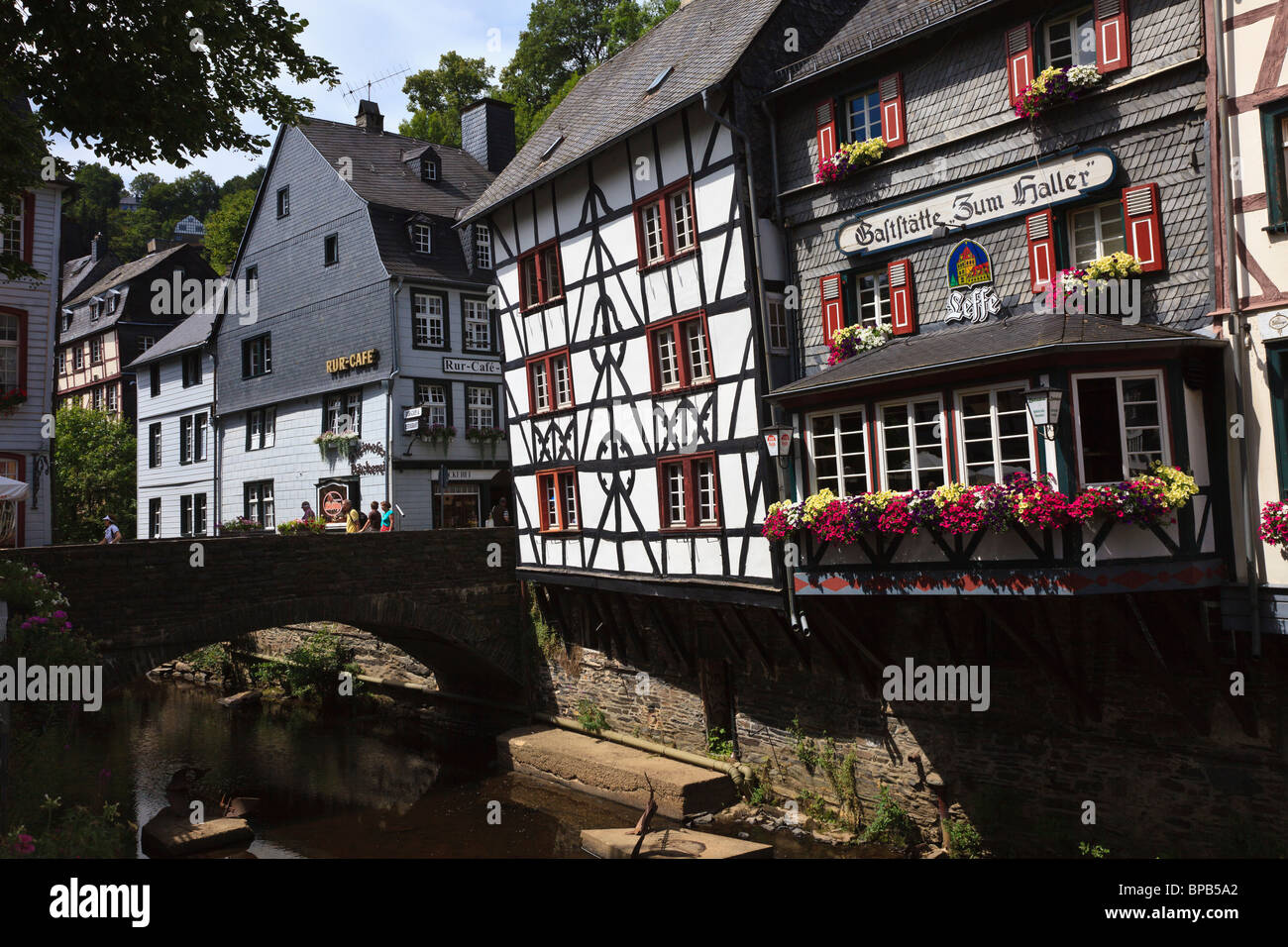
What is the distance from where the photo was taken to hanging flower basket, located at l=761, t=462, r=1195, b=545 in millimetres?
11469

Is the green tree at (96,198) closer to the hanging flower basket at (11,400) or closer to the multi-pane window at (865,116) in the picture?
the hanging flower basket at (11,400)

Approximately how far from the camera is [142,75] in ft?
34.4

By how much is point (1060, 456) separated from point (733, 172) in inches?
292

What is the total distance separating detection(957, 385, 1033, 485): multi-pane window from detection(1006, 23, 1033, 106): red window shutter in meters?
3.99

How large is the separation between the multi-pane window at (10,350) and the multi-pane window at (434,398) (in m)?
9.44

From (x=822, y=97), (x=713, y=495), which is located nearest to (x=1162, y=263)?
(x=822, y=97)

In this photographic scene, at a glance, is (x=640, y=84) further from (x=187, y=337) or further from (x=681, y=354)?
(x=187, y=337)

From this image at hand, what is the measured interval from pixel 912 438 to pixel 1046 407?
1885 mm

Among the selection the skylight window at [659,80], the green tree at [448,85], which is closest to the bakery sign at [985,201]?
the skylight window at [659,80]

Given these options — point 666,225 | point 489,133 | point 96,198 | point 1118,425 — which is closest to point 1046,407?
point 1118,425

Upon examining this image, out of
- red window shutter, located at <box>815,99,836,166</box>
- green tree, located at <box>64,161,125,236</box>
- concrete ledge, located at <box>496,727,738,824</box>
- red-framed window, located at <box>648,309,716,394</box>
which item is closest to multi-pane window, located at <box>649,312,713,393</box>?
red-framed window, located at <box>648,309,716,394</box>

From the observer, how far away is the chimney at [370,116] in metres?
35.3

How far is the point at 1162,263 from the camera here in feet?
40.1

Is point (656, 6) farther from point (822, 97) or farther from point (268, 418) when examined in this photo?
point (822, 97)
